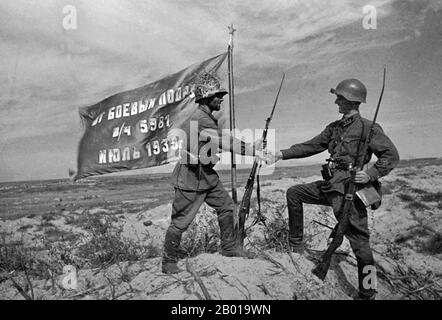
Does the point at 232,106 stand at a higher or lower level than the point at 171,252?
higher

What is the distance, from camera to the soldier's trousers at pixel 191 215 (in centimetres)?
424

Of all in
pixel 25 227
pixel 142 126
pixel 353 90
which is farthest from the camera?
pixel 25 227

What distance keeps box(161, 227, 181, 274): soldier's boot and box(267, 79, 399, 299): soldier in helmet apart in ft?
5.09

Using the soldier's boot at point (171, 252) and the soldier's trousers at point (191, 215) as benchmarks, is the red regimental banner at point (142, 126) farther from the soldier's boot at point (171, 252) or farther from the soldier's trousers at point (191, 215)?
the soldier's boot at point (171, 252)

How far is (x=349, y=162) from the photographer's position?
4.00 m

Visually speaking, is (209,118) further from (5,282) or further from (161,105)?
(5,282)

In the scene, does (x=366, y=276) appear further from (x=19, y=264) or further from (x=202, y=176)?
(x=19, y=264)

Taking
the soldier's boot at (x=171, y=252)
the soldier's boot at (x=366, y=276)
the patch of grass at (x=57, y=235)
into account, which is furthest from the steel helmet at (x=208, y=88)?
the patch of grass at (x=57, y=235)

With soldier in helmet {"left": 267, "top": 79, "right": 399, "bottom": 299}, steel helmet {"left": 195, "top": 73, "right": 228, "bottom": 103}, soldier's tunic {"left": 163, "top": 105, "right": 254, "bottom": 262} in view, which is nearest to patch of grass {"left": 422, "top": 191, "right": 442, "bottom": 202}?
soldier in helmet {"left": 267, "top": 79, "right": 399, "bottom": 299}

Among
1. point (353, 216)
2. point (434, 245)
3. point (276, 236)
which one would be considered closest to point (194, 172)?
point (276, 236)

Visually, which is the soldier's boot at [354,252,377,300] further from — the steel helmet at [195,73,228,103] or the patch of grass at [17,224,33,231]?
the patch of grass at [17,224,33,231]

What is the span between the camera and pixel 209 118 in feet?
14.5

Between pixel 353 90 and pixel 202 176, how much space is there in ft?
6.85
